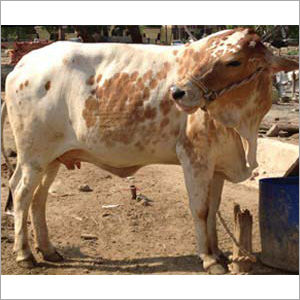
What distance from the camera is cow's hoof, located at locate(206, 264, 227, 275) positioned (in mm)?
4984

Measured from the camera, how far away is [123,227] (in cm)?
640

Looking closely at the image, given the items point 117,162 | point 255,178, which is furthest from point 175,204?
point 117,162

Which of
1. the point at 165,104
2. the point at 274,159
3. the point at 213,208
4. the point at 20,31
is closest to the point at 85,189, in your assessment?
the point at 274,159

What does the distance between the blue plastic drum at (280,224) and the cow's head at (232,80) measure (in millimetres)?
553

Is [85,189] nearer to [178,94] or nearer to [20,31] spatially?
[178,94]

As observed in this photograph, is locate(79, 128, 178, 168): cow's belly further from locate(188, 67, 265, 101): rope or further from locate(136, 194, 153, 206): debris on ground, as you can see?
locate(136, 194, 153, 206): debris on ground

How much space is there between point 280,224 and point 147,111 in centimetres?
148

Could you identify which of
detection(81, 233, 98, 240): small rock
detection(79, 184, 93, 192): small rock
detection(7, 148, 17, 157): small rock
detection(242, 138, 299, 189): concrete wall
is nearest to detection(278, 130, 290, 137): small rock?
detection(242, 138, 299, 189): concrete wall

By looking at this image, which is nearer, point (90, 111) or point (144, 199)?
point (90, 111)

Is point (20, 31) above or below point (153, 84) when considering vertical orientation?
below

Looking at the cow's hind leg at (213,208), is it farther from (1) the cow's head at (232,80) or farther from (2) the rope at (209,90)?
(2) the rope at (209,90)

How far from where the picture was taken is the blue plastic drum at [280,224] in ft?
16.2

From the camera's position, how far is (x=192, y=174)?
4.95 m

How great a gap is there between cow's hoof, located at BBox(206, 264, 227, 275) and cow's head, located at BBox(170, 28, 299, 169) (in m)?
1.12
